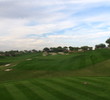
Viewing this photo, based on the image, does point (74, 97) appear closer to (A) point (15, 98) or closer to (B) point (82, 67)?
(A) point (15, 98)

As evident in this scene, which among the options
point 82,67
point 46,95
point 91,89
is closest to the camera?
point 46,95

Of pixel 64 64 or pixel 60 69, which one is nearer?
pixel 60 69

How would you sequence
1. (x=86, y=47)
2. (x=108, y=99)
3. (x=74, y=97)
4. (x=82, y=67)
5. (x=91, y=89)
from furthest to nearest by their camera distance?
(x=86, y=47)
(x=82, y=67)
(x=91, y=89)
(x=74, y=97)
(x=108, y=99)

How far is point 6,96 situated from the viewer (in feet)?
73.2

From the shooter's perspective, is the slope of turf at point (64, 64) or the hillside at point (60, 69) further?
the slope of turf at point (64, 64)

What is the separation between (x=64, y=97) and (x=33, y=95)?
3.99 metres

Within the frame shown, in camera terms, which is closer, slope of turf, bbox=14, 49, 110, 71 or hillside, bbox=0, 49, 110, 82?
hillside, bbox=0, 49, 110, 82

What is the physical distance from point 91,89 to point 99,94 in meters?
2.58

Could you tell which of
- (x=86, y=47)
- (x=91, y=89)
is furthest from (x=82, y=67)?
(x=86, y=47)

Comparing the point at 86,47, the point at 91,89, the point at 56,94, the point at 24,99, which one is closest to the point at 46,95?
the point at 56,94

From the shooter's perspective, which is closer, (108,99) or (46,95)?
(108,99)

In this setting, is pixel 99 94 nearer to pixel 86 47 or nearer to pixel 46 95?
pixel 46 95

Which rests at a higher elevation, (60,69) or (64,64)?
(64,64)

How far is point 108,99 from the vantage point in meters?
18.5
